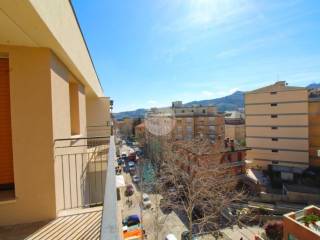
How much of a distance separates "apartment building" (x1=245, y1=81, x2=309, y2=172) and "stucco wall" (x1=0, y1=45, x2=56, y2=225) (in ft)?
83.4

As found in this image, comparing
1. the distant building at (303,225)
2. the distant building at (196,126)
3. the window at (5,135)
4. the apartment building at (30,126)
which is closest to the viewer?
the apartment building at (30,126)

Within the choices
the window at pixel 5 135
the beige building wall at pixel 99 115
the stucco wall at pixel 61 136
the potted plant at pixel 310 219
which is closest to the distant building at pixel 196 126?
the beige building wall at pixel 99 115

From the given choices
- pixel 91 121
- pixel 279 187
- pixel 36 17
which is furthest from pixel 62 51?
pixel 279 187

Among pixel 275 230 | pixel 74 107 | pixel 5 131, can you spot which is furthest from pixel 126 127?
pixel 5 131

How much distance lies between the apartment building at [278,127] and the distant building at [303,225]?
16.6 m

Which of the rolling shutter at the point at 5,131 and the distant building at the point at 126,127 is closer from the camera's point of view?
the rolling shutter at the point at 5,131

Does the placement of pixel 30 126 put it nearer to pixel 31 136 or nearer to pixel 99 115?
pixel 31 136

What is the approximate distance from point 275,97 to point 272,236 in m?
17.5

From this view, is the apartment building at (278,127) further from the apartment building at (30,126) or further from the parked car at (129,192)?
the apartment building at (30,126)

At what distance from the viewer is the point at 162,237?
1191cm

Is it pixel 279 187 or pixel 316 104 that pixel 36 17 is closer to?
pixel 279 187

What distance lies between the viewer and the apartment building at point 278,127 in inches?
864

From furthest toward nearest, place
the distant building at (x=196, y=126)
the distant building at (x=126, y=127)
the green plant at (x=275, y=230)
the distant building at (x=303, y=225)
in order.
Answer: the distant building at (x=126, y=127), the distant building at (x=196, y=126), the green plant at (x=275, y=230), the distant building at (x=303, y=225)

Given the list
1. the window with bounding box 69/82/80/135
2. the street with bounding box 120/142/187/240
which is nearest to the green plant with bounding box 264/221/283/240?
the street with bounding box 120/142/187/240
